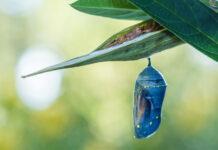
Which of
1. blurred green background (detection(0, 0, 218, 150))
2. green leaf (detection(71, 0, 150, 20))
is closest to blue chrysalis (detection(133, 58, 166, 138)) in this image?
green leaf (detection(71, 0, 150, 20))

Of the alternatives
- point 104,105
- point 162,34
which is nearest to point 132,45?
point 162,34

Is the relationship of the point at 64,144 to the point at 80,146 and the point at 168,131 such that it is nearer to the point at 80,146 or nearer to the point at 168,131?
the point at 80,146

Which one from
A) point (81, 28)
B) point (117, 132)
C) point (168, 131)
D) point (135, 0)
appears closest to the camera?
point (135, 0)

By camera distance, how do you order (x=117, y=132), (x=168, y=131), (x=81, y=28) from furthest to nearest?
(x=81, y=28)
(x=117, y=132)
(x=168, y=131)

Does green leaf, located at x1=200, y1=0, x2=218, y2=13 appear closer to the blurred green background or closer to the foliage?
the foliage

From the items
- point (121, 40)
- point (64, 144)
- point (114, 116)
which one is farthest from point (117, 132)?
point (121, 40)

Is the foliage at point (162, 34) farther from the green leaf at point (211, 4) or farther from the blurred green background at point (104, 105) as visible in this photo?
the blurred green background at point (104, 105)
